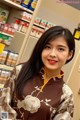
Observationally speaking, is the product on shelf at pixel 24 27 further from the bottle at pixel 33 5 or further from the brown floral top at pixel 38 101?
the brown floral top at pixel 38 101

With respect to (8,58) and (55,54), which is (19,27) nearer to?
(8,58)

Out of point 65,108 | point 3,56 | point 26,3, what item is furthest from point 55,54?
point 26,3

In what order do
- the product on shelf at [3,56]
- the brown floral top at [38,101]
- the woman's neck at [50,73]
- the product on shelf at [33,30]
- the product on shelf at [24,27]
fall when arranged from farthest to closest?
1. the product on shelf at [33,30]
2. the product on shelf at [24,27]
3. the product on shelf at [3,56]
4. the woman's neck at [50,73]
5. the brown floral top at [38,101]

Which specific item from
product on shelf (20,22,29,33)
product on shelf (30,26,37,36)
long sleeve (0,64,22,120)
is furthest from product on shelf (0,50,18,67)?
long sleeve (0,64,22,120)

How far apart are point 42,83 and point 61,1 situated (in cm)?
251

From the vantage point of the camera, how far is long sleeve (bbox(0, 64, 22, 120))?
60.6 inches

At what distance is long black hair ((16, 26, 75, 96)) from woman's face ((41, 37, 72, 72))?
28 millimetres

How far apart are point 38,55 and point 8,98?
0.33 m

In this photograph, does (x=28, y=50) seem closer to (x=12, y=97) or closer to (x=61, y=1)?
(x=61, y=1)

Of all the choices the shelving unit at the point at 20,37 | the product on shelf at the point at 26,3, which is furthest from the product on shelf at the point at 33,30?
the product on shelf at the point at 26,3

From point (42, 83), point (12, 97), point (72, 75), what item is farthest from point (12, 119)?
point (72, 75)

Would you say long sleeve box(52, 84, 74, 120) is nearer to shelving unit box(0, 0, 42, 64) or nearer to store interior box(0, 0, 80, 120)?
store interior box(0, 0, 80, 120)

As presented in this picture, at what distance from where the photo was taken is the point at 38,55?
61.9 inches

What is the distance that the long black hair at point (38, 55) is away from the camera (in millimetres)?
1535
